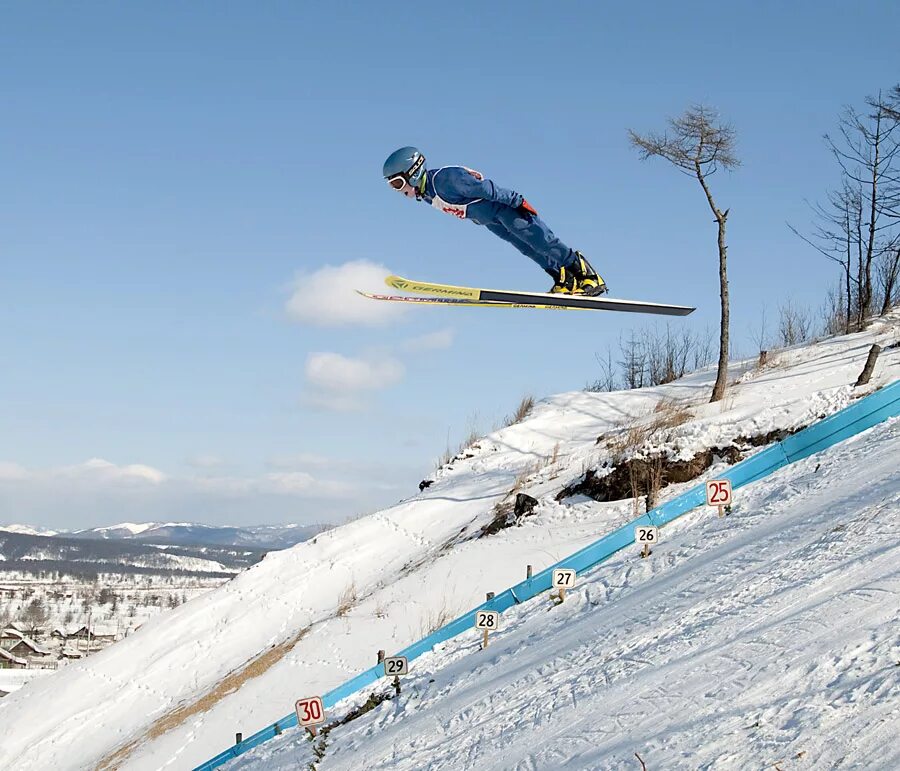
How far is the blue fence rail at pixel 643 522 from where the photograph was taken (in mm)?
8023

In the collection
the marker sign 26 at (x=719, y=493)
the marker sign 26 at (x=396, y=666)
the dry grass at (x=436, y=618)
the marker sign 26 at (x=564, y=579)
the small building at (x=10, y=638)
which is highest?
the marker sign 26 at (x=719, y=493)

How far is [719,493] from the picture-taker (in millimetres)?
7848

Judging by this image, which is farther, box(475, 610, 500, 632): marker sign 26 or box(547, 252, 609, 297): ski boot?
box(547, 252, 609, 297): ski boot

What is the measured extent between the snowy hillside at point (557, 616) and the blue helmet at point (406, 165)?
4.40 metres

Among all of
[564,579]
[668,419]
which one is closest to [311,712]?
[564,579]

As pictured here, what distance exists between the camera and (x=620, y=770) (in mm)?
A: 3631

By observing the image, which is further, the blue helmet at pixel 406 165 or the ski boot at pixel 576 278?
the ski boot at pixel 576 278

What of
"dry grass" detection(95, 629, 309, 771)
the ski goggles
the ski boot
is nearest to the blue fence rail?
"dry grass" detection(95, 629, 309, 771)

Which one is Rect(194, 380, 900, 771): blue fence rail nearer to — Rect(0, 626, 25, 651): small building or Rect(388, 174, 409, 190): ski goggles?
Rect(388, 174, 409, 190): ski goggles

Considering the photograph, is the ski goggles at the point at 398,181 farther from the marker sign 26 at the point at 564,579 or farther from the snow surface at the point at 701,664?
the snow surface at the point at 701,664

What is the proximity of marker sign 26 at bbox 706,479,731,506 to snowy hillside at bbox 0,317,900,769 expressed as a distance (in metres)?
0.16

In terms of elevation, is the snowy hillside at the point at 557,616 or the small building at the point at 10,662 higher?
the snowy hillside at the point at 557,616

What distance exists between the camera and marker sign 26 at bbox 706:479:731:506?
25.7ft

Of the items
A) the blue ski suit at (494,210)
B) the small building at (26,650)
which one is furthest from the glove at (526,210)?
the small building at (26,650)
